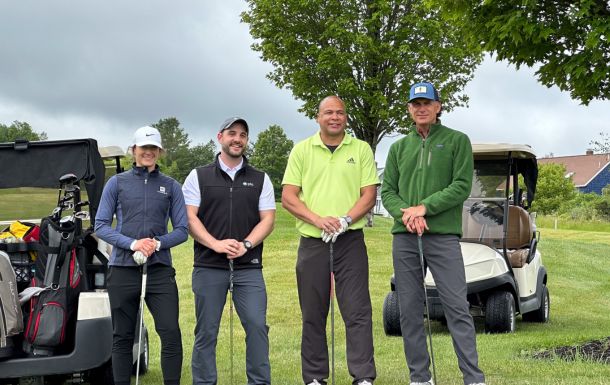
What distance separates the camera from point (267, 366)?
19.2ft

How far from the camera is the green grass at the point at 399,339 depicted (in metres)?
6.88

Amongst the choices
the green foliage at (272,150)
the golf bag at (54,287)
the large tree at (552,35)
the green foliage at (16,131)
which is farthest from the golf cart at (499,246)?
the green foliage at (16,131)

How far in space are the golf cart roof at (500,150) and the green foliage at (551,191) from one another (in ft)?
175

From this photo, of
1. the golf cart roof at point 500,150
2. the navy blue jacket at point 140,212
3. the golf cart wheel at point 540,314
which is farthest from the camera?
the golf cart wheel at point 540,314

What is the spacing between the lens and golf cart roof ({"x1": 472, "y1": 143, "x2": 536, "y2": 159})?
992cm

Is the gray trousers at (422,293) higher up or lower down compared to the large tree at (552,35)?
lower down

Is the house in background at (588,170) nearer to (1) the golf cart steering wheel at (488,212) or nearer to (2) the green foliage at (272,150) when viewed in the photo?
(2) the green foliage at (272,150)

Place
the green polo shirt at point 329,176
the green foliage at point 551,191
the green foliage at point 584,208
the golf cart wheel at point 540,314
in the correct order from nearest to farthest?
1. the green polo shirt at point 329,176
2. the golf cart wheel at point 540,314
3. the green foliage at point 584,208
4. the green foliage at point 551,191

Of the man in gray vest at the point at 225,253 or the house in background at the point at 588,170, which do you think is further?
the house in background at the point at 588,170

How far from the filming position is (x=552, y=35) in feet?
25.7

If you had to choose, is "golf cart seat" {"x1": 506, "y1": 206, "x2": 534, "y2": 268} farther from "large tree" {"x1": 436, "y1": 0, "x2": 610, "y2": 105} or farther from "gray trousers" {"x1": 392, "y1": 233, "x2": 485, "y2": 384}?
"gray trousers" {"x1": 392, "y1": 233, "x2": 485, "y2": 384}

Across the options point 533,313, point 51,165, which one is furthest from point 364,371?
point 533,313

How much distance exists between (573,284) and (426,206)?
555 inches

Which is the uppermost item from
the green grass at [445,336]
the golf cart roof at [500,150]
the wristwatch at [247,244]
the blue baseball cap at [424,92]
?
the blue baseball cap at [424,92]
